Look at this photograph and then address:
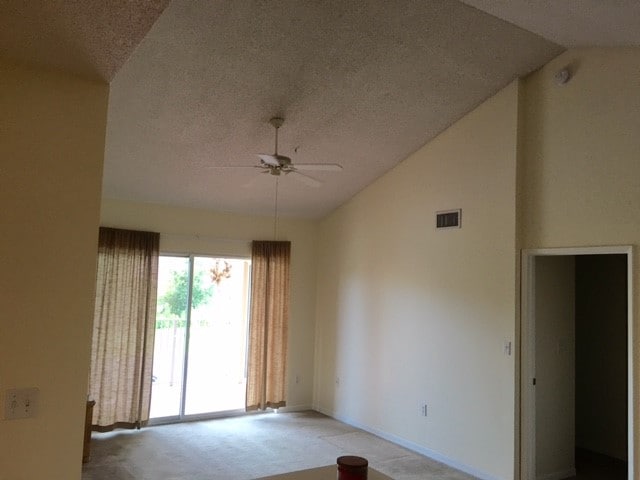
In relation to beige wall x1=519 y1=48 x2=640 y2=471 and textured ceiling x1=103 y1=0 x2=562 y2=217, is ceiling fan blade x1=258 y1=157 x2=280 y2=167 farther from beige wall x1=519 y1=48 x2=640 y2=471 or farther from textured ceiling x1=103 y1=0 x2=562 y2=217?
beige wall x1=519 y1=48 x2=640 y2=471

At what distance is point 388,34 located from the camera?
378 centimetres

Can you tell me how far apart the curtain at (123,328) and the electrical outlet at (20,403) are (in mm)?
3858

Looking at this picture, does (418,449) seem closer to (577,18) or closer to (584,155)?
(584,155)

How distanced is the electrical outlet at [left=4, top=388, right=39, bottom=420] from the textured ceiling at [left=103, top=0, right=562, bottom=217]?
2382 millimetres

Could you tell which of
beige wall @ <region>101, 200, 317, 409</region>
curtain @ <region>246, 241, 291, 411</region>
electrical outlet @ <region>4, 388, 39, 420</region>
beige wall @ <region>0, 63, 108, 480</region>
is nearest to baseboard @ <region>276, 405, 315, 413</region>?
beige wall @ <region>101, 200, 317, 409</region>

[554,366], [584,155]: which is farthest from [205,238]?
[584,155]

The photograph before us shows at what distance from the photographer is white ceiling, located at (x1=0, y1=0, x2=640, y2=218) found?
337cm

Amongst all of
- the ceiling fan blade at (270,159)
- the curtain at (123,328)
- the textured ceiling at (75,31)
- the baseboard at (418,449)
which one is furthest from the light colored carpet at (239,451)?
the textured ceiling at (75,31)

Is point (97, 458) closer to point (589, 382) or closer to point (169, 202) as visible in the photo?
point (169, 202)

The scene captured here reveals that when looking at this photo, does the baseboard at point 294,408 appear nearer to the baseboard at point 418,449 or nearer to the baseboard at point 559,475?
the baseboard at point 418,449

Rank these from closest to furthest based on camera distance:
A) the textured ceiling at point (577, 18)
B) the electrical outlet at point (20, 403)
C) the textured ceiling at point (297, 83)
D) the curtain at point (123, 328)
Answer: the electrical outlet at point (20, 403), the textured ceiling at point (577, 18), the textured ceiling at point (297, 83), the curtain at point (123, 328)

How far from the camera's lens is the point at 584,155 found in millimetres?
4219

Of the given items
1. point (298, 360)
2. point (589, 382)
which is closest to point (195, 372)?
point (298, 360)

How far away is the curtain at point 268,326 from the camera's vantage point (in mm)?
6664
